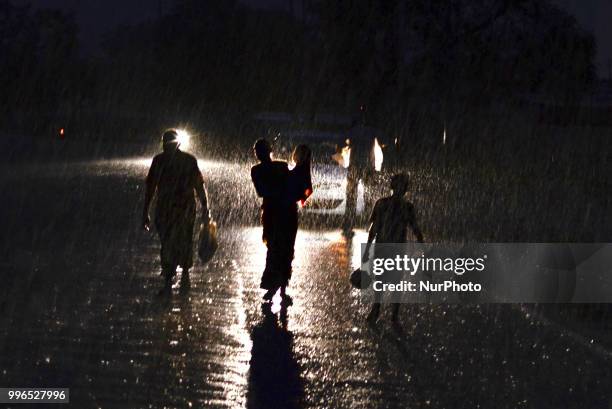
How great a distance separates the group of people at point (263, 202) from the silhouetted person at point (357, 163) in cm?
820

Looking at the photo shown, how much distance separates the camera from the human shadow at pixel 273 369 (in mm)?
6930

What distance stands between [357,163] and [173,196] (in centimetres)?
998

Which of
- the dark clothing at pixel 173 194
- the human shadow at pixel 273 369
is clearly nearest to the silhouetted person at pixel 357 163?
the dark clothing at pixel 173 194

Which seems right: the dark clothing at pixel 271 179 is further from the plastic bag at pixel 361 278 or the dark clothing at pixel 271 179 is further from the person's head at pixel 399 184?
the person's head at pixel 399 184

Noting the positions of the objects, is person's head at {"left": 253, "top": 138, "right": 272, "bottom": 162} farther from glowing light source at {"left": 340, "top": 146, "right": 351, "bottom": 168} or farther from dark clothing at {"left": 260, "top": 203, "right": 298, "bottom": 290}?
glowing light source at {"left": 340, "top": 146, "right": 351, "bottom": 168}

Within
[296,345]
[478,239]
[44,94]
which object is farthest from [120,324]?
[44,94]

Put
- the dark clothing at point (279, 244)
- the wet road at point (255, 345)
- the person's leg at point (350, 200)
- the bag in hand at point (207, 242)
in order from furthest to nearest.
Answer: the person's leg at point (350, 200), the bag in hand at point (207, 242), the dark clothing at point (279, 244), the wet road at point (255, 345)

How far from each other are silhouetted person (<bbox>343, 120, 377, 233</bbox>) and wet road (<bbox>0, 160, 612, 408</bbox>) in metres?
5.32

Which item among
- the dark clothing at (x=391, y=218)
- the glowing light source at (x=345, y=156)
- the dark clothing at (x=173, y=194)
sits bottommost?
the dark clothing at (x=391, y=218)

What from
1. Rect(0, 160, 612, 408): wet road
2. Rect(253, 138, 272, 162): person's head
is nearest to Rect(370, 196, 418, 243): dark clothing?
Rect(0, 160, 612, 408): wet road

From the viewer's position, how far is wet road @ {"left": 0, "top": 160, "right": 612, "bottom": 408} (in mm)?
7141

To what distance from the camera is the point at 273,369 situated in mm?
7809

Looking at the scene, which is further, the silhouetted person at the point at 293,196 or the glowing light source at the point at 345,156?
the glowing light source at the point at 345,156

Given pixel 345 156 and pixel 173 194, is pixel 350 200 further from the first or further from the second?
pixel 173 194
